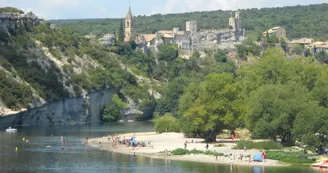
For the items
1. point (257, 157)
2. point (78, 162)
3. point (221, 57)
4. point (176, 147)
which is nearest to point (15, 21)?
point (221, 57)

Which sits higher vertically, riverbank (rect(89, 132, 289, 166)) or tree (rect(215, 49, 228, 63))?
tree (rect(215, 49, 228, 63))

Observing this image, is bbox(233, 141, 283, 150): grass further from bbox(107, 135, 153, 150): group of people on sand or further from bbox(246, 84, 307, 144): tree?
bbox(107, 135, 153, 150): group of people on sand

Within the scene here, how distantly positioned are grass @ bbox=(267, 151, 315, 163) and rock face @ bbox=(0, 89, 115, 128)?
52.7 metres

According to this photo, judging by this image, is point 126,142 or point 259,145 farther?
point 126,142

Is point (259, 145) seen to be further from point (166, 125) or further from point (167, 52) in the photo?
point (167, 52)

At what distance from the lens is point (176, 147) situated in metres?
82.1

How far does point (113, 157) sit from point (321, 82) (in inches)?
1065

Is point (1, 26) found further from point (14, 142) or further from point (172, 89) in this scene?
point (14, 142)

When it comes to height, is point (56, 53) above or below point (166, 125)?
above

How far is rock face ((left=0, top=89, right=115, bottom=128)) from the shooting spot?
12106cm

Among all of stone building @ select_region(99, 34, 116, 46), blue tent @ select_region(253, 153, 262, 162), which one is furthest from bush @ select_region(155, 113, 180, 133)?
stone building @ select_region(99, 34, 116, 46)

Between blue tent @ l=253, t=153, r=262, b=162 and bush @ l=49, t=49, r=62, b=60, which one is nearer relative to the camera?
blue tent @ l=253, t=153, r=262, b=162

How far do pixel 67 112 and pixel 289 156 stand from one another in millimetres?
70019

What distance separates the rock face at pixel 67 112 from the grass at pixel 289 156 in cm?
5268
